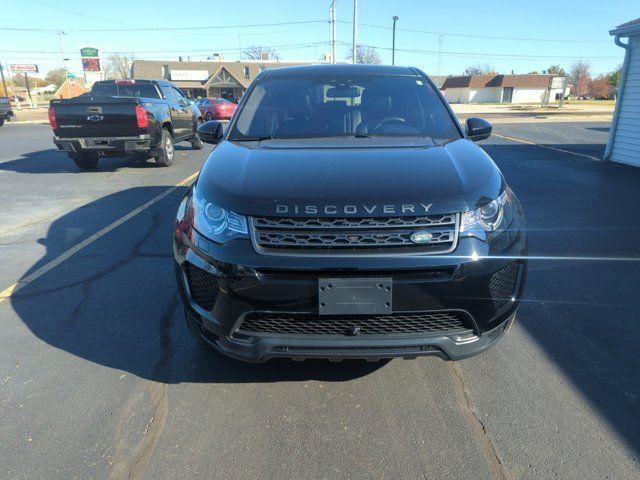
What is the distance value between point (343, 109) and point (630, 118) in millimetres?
10210

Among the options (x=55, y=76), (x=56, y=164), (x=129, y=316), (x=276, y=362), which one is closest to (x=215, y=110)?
(x=56, y=164)

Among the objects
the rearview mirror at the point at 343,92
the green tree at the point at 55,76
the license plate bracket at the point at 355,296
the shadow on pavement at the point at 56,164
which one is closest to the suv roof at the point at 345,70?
the rearview mirror at the point at 343,92

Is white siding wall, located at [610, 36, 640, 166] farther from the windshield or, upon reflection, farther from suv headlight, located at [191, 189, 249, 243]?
suv headlight, located at [191, 189, 249, 243]

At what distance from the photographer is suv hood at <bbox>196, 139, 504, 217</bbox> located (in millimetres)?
2184

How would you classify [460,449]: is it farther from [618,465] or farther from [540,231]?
[540,231]

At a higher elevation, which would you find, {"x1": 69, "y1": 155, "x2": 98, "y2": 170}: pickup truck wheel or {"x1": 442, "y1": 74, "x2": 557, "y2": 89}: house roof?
{"x1": 442, "y1": 74, "x2": 557, "y2": 89}: house roof

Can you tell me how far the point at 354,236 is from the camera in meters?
2.14

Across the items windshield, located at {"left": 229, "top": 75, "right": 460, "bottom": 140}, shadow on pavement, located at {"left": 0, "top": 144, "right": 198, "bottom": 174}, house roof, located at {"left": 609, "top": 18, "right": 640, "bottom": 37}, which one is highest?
house roof, located at {"left": 609, "top": 18, "right": 640, "bottom": 37}

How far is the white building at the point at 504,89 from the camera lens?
7862 cm

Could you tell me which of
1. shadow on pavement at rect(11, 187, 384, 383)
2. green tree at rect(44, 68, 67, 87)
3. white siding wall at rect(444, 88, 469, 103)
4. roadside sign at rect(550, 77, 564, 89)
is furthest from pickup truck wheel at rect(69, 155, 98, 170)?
green tree at rect(44, 68, 67, 87)

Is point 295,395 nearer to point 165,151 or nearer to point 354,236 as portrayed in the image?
point 354,236

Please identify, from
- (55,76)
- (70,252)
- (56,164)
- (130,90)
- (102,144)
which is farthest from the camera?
(55,76)

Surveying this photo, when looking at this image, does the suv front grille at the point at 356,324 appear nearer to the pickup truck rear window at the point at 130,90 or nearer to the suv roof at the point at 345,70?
the suv roof at the point at 345,70

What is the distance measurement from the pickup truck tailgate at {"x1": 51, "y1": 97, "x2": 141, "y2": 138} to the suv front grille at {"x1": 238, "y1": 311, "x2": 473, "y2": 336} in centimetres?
818
